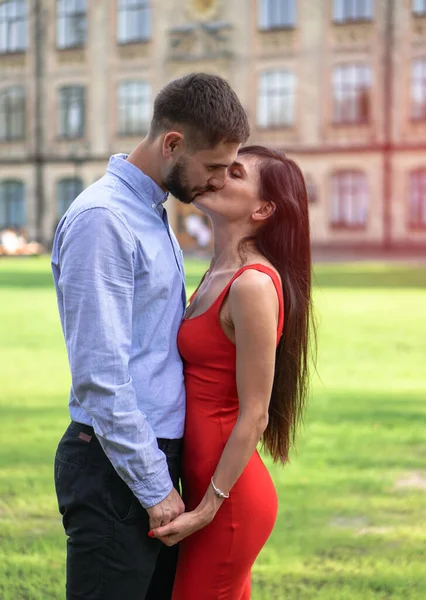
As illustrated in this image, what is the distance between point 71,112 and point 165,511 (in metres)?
43.5

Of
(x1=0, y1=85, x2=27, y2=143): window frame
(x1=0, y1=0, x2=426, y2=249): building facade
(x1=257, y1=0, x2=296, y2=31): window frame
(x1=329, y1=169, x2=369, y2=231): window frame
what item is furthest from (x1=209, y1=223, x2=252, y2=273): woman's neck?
(x1=0, y1=85, x2=27, y2=143): window frame

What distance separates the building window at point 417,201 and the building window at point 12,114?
18.6 metres

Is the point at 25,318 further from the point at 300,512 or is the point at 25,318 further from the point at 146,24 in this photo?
the point at 146,24

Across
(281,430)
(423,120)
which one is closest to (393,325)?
(281,430)

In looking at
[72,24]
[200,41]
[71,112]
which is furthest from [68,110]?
A: [200,41]

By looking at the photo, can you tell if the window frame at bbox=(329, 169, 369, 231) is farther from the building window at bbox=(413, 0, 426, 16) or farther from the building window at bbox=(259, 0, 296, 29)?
the building window at bbox=(259, 0, 296, 29)

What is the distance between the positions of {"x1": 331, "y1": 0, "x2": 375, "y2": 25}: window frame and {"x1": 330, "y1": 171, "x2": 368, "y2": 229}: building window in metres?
6.05

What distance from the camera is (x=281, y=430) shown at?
115 inches

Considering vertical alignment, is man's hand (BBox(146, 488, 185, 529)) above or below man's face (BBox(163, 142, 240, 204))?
below

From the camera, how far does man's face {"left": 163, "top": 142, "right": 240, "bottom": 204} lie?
2537 millimetres

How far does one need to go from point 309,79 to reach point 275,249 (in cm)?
3815

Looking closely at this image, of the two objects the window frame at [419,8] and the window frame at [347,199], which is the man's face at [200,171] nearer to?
the window frame at [347,199]

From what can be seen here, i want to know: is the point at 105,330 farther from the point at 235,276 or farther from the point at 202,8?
the point at 202,8

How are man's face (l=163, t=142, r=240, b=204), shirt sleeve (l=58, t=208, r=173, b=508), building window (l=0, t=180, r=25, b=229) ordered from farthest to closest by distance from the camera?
building window (l=0, t=180, r=25, b=229), man's face (l=163, t=142, r=240, b=204), shirt sleeve (l=58, t=208, r=173, b=508)
